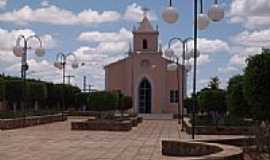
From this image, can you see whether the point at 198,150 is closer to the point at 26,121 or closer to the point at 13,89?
the point at 26,121

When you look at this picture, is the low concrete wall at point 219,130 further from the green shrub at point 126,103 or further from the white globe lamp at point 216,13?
the green shrub at point 126,103

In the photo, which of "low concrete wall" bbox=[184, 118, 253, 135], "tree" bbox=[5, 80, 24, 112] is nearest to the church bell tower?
"tree" bbox=[5, 80, 24, 112]

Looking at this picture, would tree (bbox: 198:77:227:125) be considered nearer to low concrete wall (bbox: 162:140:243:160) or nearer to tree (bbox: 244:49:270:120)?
low concrete wall (bbox: 162:140:243:160)

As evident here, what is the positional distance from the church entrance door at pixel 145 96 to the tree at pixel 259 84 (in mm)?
65649

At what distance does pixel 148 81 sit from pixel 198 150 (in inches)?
2615

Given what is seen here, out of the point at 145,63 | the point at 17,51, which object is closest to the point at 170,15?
the point at 17,51

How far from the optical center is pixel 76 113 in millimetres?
68062

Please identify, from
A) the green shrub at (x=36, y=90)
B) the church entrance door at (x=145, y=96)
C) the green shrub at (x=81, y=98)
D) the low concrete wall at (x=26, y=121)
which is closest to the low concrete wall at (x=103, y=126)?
the low concrete wall at (x=26, y=121)

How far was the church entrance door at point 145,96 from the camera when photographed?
271ft

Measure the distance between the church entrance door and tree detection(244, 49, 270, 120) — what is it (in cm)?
6565

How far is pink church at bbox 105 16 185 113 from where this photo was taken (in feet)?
269

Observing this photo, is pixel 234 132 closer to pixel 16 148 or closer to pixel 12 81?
pixel 16 148

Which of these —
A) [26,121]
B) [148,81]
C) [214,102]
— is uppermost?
[148,81]

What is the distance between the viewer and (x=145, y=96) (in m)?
82.6
